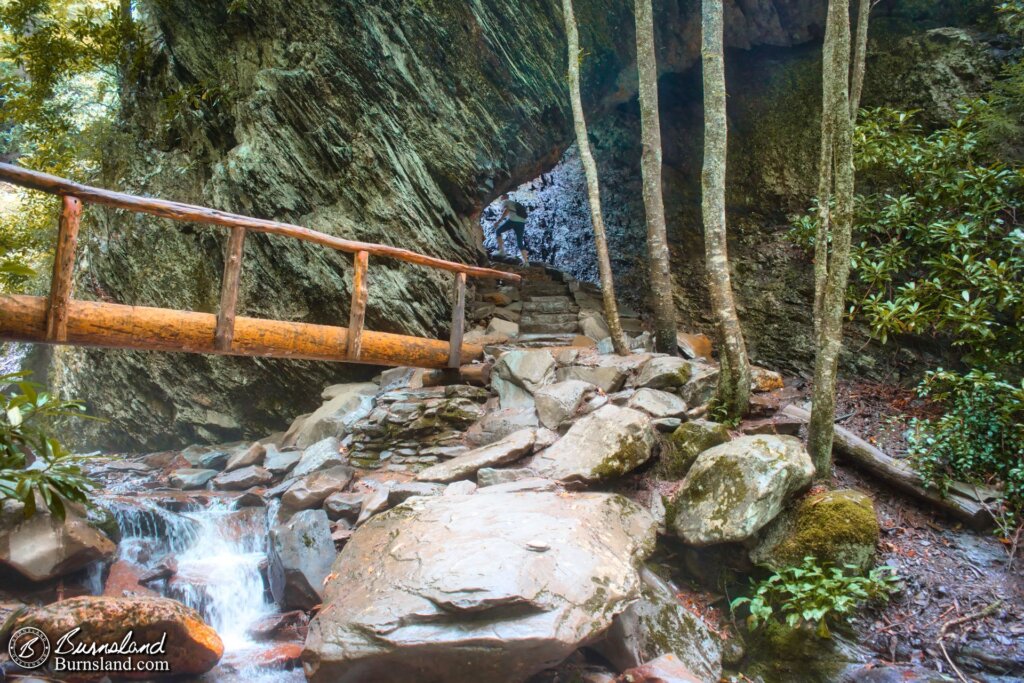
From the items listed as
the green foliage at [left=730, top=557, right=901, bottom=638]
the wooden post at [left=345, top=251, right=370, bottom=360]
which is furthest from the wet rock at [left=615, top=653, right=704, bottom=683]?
the wooden post at [left=345, top=251, right=370, bottom=360]

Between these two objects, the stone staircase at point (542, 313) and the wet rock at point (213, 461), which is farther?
the stone staircase at point (542, 313)

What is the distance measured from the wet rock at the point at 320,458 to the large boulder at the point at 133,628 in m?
2.20

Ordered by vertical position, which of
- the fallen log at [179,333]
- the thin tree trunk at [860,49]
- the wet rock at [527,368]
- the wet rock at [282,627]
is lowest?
the wet rock at [282,627]

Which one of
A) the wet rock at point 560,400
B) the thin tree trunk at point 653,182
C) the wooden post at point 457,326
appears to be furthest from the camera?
the thin tree trunk at point 653,182

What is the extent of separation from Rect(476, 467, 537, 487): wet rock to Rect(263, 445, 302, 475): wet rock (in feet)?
8.33

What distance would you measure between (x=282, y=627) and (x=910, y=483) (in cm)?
524

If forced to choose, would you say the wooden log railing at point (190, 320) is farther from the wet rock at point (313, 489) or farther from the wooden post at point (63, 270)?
the wet rock at point (313, 489)

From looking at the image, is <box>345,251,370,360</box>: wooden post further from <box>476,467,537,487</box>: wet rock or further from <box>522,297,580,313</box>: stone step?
<box>522,297,580,313</box>: stone step

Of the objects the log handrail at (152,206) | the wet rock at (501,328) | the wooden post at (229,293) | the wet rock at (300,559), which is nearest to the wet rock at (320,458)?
the wet rock at (300,559)

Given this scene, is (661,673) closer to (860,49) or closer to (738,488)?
(738,488)

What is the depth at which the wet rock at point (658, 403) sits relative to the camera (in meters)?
5.56

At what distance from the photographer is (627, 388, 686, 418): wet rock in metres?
5.56

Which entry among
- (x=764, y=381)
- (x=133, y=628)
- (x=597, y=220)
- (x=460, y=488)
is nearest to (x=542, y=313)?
(x=597, y=220)

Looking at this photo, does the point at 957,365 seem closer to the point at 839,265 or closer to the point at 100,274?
the point at 839,265
